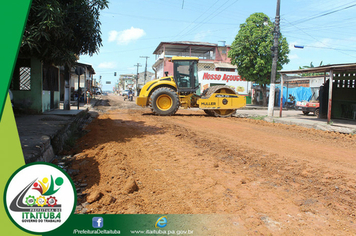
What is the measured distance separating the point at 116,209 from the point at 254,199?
1.84m

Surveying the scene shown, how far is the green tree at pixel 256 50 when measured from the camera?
2842cm

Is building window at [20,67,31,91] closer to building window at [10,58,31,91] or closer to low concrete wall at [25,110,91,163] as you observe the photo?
building window at [10,58,31,91]

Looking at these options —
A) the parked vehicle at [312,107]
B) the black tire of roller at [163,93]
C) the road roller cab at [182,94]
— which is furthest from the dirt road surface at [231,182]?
the parked vehicle at [312,107]

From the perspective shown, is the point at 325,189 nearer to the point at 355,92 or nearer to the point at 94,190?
the point at 94,190

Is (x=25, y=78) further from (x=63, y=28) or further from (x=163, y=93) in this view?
(x=163, y=93)

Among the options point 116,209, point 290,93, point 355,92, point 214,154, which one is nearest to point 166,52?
point 290,93

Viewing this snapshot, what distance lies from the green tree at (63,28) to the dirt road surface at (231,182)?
3171mm

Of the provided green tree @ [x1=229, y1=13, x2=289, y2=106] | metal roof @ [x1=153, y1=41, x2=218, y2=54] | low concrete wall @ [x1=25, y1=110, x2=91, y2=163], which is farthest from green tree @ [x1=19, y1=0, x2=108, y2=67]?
metal roof @ [x1=153, y1=41, x2=218, y2=54]

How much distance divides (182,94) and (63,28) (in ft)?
27.2

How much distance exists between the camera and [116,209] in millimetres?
3291

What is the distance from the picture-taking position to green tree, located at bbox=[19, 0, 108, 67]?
676cm

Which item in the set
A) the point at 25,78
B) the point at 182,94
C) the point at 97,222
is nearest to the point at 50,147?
the point at 97,222

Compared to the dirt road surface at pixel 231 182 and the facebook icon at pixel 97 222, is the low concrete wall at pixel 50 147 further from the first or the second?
the facebook icon at pixel 97 222

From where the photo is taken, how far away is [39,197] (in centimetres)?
238
